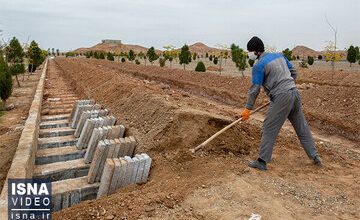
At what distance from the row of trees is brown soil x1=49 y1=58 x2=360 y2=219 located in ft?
22.5

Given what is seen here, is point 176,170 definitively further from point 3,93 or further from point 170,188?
point 3,93

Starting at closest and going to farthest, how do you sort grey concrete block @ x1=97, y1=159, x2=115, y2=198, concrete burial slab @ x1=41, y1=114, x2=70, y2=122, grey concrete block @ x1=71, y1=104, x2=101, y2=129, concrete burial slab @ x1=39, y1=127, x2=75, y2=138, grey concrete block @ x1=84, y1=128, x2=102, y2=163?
1. grey concrete block @ x1=97, y1=159, x2=115, y2=198
2. grey concrete block @ x1=84, y1=128, x2=102, y2=163
3. concrete burial slab @ x1=39, y1=127, x2=75, y2=138
4. grey concrete block @ x1=71, y1=104, x2=101, y2=129
5. concrete burial slab @ x1=41, y1=114, x2=70, y2=122

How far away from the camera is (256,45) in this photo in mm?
4484

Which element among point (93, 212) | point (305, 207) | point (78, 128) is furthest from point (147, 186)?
point (78, 128)

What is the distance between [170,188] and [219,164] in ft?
2.81

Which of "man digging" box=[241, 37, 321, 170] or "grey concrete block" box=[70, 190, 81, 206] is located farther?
"grey concrete block" box=[70, 190, 81, 206]

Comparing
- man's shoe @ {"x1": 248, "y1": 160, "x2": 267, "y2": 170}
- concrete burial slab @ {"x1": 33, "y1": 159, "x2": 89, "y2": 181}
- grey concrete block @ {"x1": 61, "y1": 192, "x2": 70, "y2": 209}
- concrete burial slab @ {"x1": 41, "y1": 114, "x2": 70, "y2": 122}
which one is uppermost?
man's shoe @ {"x1": 248, "y1": 160, "x2": 267, "y2": 170}

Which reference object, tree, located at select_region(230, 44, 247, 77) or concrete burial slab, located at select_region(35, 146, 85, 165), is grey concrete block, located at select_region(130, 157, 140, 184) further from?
tree, located at select_region(230, 44, 247, 77)

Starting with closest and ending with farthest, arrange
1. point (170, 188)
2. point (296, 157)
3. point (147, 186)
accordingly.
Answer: point (170, 188)
point (147, 186)
point (296, 157)

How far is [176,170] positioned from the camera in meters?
4.43

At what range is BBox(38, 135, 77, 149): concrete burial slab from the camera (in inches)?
256

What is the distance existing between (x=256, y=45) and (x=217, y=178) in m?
1.86

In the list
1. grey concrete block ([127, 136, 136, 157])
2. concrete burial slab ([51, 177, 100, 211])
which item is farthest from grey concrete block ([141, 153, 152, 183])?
grey concrete block ([127, 136, 136, 157])

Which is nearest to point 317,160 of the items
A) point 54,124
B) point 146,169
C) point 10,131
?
point 146,169
